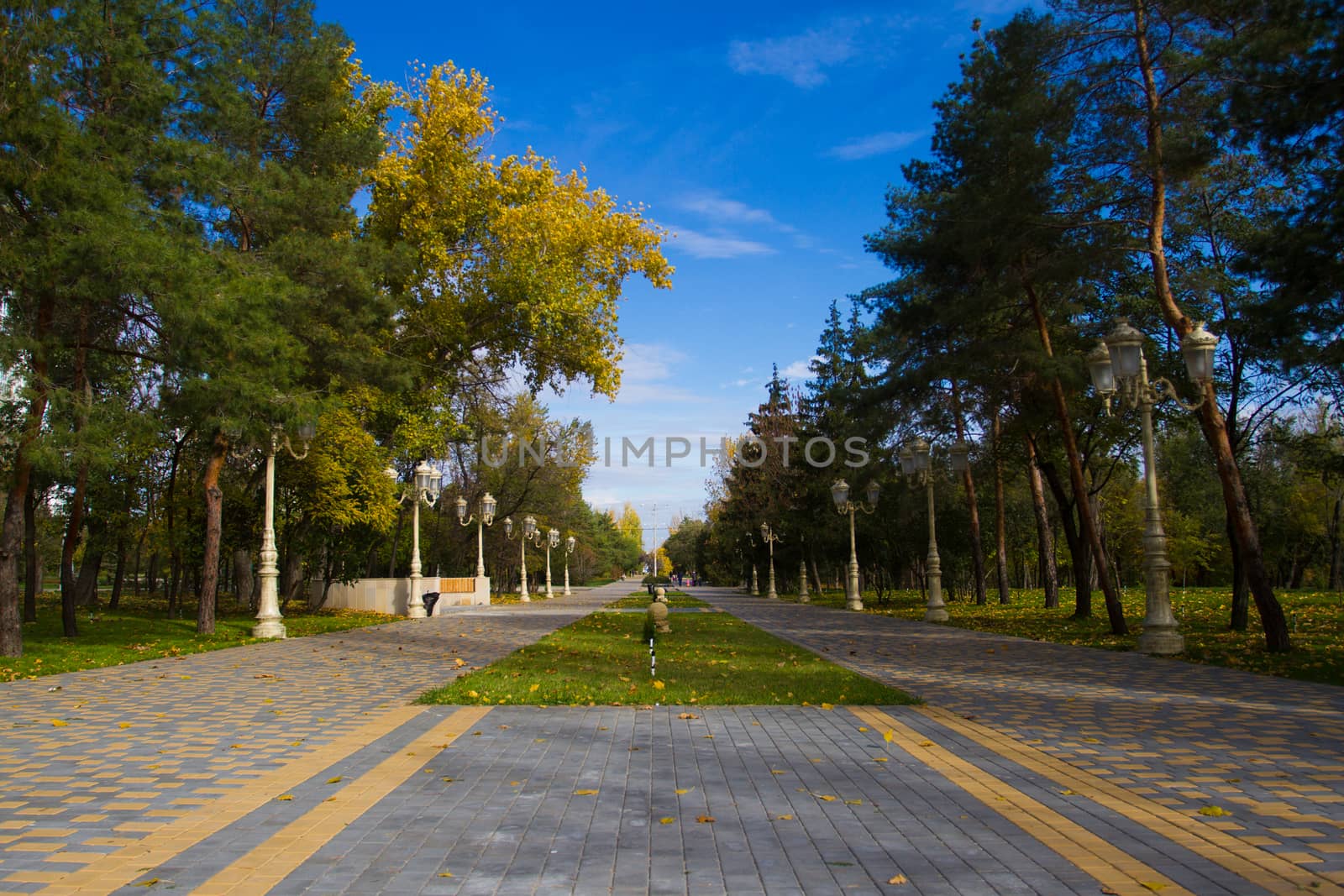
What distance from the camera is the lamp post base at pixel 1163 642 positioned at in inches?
545

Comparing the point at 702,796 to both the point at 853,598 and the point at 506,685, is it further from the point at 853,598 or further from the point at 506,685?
the point at 853,598

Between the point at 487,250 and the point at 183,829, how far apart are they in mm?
23282

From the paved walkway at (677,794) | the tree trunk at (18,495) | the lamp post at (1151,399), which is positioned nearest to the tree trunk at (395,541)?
the tree trunk at (18,495)

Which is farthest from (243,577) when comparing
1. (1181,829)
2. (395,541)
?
(1181,829)

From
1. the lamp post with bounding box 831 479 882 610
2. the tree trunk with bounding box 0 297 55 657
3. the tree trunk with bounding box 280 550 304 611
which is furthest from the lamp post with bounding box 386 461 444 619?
the lamp post with bounding box 831 479 882 610

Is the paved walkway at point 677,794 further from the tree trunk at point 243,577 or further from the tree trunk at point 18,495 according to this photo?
the tree trunk at point 243,577

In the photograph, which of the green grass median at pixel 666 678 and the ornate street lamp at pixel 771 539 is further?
the ornate street lamp at pixel 771 539

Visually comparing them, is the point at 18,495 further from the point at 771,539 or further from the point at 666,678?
the point at 771,539

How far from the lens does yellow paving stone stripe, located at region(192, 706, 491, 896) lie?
160 inches

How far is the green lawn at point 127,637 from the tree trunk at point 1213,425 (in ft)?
55.6

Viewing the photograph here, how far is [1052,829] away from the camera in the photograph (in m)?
4.79

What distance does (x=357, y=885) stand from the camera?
397 centimetres

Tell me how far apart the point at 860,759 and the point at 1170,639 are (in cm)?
945

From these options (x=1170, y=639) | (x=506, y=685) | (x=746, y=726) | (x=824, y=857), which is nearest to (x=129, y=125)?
(x=506, y=685)
